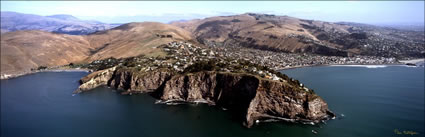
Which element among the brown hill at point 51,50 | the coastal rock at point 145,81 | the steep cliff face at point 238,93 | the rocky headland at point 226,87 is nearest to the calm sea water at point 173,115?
the steep cliff face at point 238,93

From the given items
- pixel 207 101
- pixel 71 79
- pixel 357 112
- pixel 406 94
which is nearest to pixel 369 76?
pixel 406 94

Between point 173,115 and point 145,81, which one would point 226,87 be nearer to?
point 173,115

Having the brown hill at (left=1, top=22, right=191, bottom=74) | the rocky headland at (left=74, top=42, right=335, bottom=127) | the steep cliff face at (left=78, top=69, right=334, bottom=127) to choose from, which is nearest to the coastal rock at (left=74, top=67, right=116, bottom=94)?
the rocky headland at (left=74, top=42, right=335, bottom=127)

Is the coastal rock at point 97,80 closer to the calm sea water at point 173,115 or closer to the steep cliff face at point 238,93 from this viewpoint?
the steep cliff face at point 238,93

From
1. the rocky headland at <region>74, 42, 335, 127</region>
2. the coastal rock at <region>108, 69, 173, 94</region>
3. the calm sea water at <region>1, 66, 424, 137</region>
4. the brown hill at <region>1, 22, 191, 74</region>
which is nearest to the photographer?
the calm sea water at <region>1, 66, 424, 137</region>

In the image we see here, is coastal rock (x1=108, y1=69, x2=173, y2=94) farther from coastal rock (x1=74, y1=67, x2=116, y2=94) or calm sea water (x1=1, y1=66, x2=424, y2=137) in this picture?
coastal rock (x1=74, y1=67, x2=116, y2=94)

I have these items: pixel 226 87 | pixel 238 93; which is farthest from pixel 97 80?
pixel 238 93
